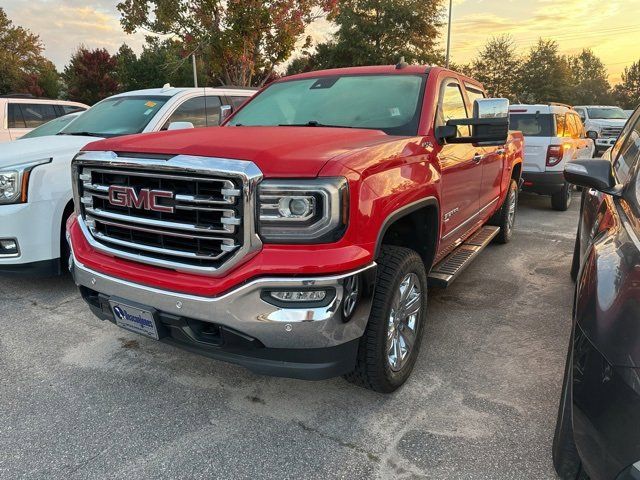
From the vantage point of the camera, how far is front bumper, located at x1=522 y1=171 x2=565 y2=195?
7992 millimetres

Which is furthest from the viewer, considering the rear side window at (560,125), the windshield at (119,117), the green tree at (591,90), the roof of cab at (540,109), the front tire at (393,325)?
the green tree at (591,90)

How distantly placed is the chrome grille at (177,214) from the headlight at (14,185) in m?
1.56

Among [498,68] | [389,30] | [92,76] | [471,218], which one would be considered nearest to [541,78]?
[498,68]

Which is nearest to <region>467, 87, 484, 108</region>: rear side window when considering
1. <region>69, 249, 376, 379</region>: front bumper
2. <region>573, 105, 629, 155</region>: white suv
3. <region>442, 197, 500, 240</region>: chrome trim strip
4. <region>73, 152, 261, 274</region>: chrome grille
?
<region>442, 197, 500, 240</region>: chrome trim strip

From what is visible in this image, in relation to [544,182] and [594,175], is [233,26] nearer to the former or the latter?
[544,182]

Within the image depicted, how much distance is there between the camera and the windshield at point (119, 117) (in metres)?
5.37

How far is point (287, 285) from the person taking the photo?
86.0 inches

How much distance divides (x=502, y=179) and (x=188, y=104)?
368cm

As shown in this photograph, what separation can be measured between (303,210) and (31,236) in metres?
2.97

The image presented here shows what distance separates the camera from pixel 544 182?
8.07m

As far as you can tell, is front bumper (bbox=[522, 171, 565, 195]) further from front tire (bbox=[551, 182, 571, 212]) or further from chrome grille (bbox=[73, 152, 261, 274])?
chrome grille (bbox=[73, 152, 261, 274])

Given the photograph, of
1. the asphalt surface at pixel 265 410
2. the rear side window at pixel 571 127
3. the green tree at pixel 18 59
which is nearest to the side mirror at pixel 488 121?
the asphalt surface at pixel 265 410

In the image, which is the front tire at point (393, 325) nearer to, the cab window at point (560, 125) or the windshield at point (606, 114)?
the cab window at point (560, 125)

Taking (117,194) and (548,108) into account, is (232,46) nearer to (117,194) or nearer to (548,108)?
(548,108)
